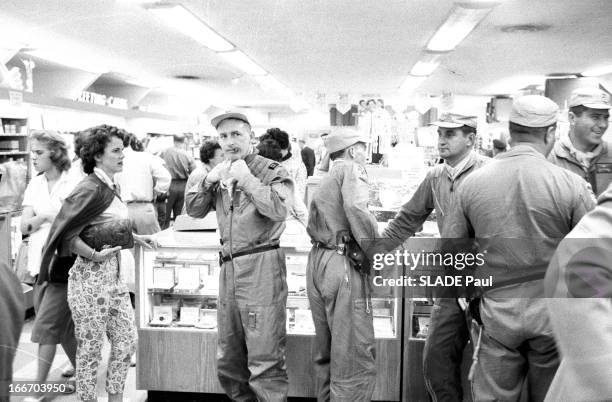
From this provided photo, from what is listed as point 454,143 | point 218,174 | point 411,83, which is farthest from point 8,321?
point 411,83

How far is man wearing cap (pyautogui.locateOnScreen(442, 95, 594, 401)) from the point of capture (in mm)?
2119

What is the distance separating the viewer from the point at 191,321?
12.1ft

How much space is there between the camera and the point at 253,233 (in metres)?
3.06

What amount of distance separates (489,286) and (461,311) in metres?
0.76

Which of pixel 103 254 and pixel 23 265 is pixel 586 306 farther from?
pixel 23 265

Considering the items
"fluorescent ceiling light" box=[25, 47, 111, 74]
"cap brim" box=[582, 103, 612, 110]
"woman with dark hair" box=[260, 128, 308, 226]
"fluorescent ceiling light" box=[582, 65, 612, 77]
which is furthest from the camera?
"fluorescent ceiling light" box=[582, 65, 612, 77]

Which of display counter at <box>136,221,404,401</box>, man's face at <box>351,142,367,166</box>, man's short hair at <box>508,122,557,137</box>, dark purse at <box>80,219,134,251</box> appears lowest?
display counter at <box>136,221,404,401</box>

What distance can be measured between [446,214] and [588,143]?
112 cm

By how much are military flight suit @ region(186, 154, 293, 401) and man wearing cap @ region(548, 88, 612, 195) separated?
175 centimetres

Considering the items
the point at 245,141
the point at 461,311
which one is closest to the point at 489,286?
the point at 461,311

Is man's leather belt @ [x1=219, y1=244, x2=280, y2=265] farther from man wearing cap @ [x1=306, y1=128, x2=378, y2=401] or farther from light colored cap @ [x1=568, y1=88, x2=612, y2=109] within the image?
light colored cap @ [x1=568, y1=88, x2=612, y2=109]

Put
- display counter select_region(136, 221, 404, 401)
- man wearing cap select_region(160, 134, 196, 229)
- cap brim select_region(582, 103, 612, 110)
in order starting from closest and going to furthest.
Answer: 1. cap brim select_region(582, 103, 612, 110)
2. display counter select_region(136, 221, 404, 401)
3. man wearing cap select_region(160, 134, 196, 229)

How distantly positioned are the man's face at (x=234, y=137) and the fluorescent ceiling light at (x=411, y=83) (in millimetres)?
10684
